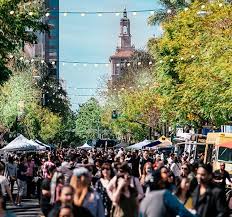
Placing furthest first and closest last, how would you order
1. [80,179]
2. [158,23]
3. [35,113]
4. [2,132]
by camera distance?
[35,113], [2,132], [158,23], [80,179]

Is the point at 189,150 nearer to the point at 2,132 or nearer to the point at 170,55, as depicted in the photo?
the point at 170,55

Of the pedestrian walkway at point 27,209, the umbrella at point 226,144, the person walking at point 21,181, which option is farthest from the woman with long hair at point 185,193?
the umbrella at point 226,144

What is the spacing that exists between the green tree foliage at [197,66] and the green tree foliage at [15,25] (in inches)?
332

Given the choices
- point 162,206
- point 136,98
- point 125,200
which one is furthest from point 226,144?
point 136,98

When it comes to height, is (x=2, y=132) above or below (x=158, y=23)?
below

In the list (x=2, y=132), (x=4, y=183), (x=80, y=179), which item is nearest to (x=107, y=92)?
(x=2, y=132)

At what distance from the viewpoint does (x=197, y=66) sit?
5206 centimetres

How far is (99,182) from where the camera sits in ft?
62.2

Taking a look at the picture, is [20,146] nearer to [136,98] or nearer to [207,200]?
[207,200]

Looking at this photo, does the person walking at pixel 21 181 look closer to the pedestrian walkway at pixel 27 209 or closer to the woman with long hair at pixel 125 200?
the pedestrian walkway at pixel 27 209

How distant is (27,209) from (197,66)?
2582cm

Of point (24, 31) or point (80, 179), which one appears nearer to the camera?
point (80, 179)

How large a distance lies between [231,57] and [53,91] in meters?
84.4

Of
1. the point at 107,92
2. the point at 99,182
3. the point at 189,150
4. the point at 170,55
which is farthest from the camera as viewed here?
the point at 107,92
